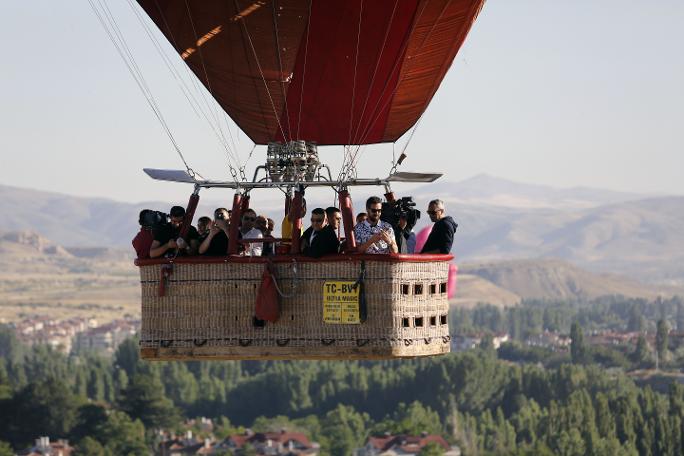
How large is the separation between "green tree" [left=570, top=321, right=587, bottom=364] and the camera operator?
135560 millimetres

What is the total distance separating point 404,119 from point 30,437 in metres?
89.1

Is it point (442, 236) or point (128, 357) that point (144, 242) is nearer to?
point (442, 236)

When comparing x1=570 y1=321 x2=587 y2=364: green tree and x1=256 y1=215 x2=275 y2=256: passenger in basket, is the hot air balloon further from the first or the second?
x1=570 y1=321 x2=587 y2=364: green tree

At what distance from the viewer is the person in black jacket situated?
1541cm

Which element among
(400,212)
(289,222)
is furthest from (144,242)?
(400,212)

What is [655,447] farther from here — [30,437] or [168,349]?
[168,349]

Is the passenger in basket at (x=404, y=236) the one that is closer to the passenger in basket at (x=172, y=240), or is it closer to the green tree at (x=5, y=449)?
the passenger in basket at (x=172, y=240)

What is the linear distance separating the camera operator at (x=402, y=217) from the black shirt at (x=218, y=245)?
126cm

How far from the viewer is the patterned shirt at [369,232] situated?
15102 millimetres

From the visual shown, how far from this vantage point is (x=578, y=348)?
492 feet

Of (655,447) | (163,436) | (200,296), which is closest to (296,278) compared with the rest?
(200,296)

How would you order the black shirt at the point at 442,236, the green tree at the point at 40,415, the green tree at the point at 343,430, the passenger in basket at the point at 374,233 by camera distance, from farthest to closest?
the green tree at the point at 40,415 → the green tree at the point at 343,430 → the black shirt at the point at 442,236 → the passenger in basket at the point at 374,233

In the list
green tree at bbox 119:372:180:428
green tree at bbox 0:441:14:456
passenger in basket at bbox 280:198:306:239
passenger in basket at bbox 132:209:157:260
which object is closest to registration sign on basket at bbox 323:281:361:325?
Answer: passenger in basket at bbox 280:198:306:239

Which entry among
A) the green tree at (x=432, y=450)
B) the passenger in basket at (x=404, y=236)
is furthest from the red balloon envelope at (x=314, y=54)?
the green tree at (x=432, y=450)
